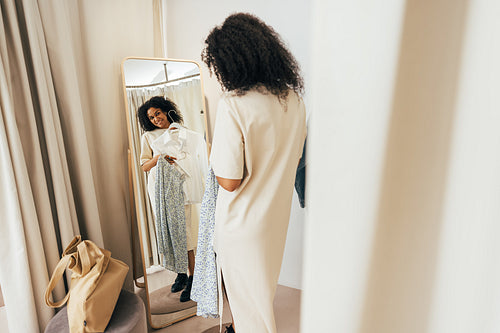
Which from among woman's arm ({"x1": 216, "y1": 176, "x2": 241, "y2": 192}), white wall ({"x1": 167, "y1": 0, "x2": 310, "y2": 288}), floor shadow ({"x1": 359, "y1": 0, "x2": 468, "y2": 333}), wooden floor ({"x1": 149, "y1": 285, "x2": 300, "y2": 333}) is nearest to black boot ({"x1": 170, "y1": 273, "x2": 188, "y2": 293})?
wooden floor ({"x1": 149, "y1": 285, "x2": 300, "y2": 333})

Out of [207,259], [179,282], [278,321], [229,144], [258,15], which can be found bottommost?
Answer: [278,321]

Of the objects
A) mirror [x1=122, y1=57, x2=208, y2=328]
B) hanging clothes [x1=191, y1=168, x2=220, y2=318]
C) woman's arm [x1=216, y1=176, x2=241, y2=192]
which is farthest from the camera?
mirror [x1=122, y1=57, x2=208, y2=328]

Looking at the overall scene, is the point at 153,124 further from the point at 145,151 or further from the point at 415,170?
the point at 415,170

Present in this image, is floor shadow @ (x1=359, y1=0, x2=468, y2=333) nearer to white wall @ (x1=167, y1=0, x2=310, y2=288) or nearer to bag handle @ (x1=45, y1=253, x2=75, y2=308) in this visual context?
bag handle @ (x1=45, y1=253, x2=75, y2=308)

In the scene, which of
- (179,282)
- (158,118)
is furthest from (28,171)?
(179,282)

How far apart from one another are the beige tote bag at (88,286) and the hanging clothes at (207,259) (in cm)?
38

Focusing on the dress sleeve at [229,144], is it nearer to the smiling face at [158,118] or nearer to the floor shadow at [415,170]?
the smiling face at [158,118]

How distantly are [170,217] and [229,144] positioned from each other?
0.77 metres

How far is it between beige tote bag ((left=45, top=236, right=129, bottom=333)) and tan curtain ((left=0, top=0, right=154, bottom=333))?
137 millimetres

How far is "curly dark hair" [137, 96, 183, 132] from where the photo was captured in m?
1.53

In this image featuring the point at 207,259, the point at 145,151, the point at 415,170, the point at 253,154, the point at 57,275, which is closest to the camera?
the point at 415,170

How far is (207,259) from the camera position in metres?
1.36

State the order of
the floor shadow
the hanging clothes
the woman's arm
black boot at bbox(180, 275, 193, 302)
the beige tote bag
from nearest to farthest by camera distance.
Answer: the floor shadow < the beige tote bag < the woman's arm < the hanging clothes < black boot at bbox(180, 275, 193, 302)

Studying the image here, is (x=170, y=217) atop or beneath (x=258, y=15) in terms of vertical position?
beneath
